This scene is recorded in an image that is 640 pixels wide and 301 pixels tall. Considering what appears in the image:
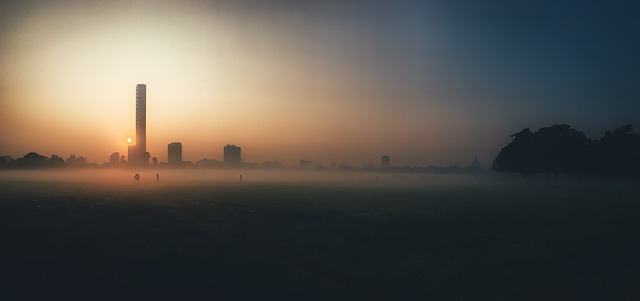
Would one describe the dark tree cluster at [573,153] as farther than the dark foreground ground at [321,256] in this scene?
Yes

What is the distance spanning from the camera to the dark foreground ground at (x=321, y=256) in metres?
20.1

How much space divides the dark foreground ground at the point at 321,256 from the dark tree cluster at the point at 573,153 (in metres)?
54.5

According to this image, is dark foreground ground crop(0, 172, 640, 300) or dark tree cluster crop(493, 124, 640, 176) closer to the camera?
dark foreground ground crop(0, 172, 640, 300)

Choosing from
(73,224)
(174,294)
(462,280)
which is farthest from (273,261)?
(73,224)

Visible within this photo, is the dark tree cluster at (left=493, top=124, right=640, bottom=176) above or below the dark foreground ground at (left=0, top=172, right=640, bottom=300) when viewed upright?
above

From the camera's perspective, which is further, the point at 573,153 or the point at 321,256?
the point at 573,153

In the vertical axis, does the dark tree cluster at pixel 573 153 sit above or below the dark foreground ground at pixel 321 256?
above

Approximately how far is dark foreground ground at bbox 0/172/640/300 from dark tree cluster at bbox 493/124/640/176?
54.5 meters

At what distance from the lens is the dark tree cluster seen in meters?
85.5

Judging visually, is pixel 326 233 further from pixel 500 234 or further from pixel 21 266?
pixel 21 266

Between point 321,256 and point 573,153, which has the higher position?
point 573,153

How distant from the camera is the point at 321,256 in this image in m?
25.5

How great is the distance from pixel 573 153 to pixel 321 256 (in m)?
81.6

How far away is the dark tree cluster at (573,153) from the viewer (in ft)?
281
